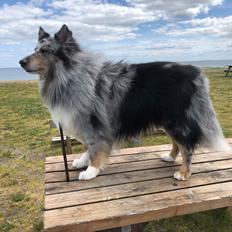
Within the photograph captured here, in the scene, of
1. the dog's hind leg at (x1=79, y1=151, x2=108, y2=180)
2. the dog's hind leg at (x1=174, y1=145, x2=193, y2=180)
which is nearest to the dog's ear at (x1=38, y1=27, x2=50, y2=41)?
the dog's hind leg at (x1=79, y1=151, x2=108, y2=180)

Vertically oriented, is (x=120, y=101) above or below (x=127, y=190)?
above

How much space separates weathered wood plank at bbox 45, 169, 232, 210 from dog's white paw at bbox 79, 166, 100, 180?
226mm

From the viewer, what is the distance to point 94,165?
2.83 meters

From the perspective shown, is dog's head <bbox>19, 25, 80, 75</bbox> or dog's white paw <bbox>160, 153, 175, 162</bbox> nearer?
dog's head <bbox>19, 25, 80, 75</bbox>

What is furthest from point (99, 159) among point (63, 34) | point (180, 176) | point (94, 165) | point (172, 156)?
point (63, 34)

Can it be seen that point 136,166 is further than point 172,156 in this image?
No

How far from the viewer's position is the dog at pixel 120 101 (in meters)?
2.56

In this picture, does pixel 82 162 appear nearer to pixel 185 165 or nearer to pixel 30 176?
pixel 185 165

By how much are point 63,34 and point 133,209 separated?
5.14 feet

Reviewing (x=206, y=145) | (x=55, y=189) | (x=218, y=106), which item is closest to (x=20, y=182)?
(x=55, y=189)

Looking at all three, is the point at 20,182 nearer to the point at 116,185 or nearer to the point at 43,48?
the point at 116,185

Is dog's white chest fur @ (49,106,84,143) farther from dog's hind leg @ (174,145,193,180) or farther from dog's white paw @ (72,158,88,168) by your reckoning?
dog's hind leg @ (174,145,193,180)

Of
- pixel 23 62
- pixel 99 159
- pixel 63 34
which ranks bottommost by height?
pixel 99 159

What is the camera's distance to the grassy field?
306cm
